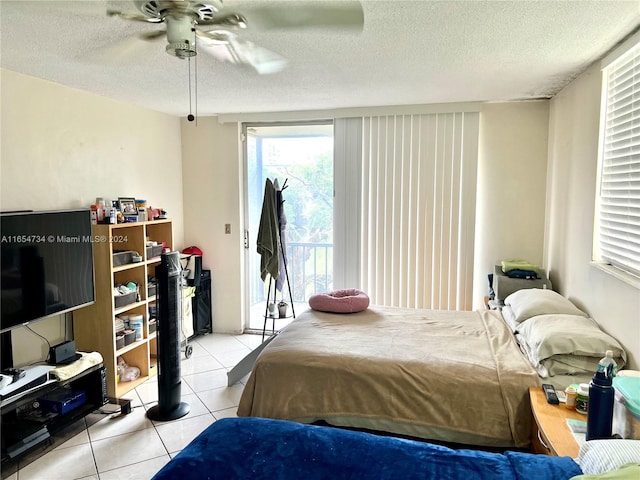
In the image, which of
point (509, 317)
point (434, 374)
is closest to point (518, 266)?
point (509, 317)

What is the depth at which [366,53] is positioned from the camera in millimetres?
2479

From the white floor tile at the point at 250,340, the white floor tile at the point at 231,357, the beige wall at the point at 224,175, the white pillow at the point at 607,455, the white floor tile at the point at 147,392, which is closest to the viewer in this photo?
the white pillow at the point at 607,455

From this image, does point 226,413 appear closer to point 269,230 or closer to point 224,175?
point 269,230

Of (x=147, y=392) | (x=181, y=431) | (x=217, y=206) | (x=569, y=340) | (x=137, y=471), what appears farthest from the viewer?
(x=217, y=206)

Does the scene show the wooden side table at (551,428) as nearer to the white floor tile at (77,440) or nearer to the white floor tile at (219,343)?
the white floor tile at (77,440)

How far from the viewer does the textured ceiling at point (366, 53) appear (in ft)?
6.31

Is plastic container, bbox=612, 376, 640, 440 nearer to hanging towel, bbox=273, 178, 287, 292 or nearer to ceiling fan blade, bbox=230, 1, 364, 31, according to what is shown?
ceiling fan blade, bbox=230, 1, 364, 31

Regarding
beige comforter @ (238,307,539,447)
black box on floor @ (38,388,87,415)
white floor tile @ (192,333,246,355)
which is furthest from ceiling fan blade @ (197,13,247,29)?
white floor tile @ (192,333,246,355)

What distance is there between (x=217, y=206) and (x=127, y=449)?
263 cm

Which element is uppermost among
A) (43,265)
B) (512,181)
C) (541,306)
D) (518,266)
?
(512,181)

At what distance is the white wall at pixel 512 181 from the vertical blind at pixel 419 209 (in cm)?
14

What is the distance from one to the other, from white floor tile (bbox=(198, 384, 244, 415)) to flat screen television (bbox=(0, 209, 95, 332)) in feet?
3.55

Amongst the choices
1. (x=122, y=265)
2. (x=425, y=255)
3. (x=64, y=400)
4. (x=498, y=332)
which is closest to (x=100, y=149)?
(x=122, y=265)

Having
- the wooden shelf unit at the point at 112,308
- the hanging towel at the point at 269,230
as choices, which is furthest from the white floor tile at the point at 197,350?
the hanging towel at the point at 269,230
